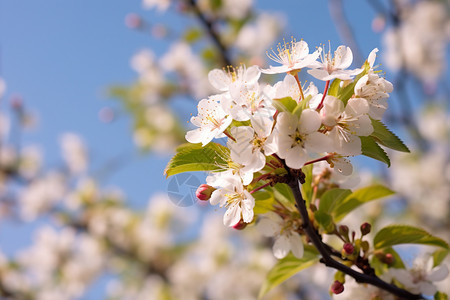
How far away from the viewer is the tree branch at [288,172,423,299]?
78cm

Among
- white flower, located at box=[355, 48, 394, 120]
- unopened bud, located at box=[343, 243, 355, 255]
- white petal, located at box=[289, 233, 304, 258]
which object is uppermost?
white flower, located at box=[355, 48, 394, 120]

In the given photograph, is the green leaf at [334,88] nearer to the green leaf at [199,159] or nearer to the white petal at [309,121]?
the white petal at [309,121]

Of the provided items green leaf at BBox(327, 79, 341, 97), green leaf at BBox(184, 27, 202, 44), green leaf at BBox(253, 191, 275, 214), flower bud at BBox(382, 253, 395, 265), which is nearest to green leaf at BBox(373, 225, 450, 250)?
flower bud at BBox(382, 253, 395, 265)

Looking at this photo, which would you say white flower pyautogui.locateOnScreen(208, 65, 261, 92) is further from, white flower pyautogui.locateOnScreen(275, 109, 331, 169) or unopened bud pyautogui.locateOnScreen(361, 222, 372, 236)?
unopened bud pyautogui.locateOnScreen(361, 222, 372, 236)

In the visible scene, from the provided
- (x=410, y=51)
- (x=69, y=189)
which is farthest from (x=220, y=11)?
(x=69, y=189)

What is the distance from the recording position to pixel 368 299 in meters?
1.01

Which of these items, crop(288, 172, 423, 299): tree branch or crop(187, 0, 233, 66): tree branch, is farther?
crop(187, 0, 233, 66): tree branch

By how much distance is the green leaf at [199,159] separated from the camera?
2.72 ft

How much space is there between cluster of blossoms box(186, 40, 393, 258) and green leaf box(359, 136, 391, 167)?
4 cm

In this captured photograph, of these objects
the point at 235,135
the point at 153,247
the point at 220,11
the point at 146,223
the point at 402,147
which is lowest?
the point at 402,147

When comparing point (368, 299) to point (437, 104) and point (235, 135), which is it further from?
point (437, 104)

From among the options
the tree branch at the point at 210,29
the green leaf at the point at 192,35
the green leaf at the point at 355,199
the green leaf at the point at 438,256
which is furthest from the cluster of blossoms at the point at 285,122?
the green leaf at the point at 192,35

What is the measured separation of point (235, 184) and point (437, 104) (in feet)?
19.1

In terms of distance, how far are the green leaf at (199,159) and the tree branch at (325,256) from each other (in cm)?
15
